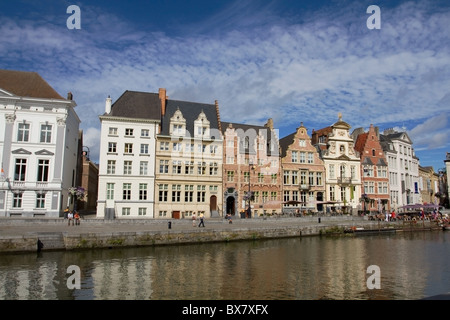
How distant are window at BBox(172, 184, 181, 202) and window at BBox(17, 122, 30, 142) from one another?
1791 cm

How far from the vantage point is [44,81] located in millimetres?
40781

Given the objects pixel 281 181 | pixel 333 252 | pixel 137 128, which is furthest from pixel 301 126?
pixel 333 252

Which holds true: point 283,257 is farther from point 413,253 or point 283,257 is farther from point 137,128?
point 137,128

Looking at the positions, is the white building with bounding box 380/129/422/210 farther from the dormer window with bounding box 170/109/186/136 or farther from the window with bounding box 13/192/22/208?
the window with bounding box 13/192/22/208

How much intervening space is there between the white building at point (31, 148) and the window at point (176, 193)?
13124mm

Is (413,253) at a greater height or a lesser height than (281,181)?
lesser

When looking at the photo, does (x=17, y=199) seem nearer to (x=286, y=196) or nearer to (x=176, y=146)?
(x=176, y=146)

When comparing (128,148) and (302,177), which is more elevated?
(128,148)

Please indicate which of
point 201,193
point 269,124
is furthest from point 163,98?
point 269,124

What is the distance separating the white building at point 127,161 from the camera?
41.0 m

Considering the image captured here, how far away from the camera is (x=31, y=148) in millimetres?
37406

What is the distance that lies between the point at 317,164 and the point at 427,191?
3764 centimetres

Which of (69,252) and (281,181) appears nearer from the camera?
(69,252)

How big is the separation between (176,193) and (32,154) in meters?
17.3
